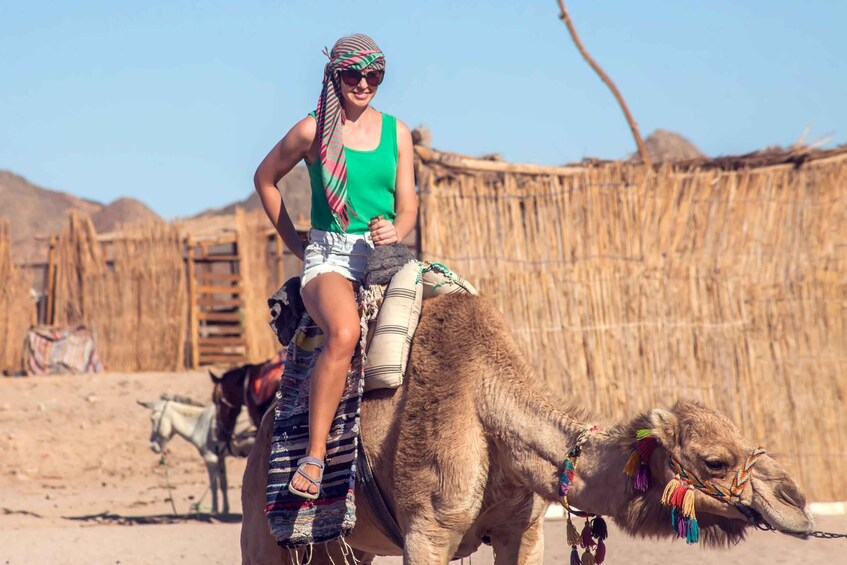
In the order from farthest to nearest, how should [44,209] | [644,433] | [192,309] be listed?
[44,209], [192,309], [644,433]

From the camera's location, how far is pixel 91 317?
→ 20938mm

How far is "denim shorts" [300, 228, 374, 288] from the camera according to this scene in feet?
15.6

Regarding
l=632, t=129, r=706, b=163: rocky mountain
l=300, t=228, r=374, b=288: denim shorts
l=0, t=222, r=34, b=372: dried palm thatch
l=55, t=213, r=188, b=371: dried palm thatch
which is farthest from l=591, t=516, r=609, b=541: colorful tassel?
l=632, t=129, r=706, b=163: rocky mountain

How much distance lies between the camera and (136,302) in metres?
20.8

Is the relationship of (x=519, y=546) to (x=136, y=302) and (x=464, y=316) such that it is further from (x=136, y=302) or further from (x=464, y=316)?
(x=136, y=302)

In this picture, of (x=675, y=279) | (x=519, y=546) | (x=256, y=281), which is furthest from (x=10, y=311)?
(x=519, y=546)

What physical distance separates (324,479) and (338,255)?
0.92m

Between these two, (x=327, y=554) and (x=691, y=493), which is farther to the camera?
(x=327, y=554)

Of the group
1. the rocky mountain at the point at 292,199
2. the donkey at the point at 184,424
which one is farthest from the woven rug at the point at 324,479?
the rocky mountain at the point at 292,199

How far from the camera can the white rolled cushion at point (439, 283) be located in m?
4.67

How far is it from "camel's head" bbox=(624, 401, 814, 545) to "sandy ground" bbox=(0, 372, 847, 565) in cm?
436

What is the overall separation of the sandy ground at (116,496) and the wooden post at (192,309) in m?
0.84

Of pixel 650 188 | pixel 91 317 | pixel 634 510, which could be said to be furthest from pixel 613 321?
pixel 91 317

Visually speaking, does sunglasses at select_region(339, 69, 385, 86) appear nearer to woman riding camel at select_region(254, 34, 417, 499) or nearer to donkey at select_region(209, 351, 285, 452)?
woman riding camel at select_region(254, 34, 417, 499)
